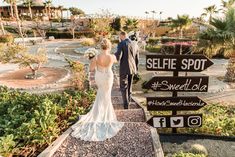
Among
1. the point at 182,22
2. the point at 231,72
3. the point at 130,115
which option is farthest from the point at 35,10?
the point at 130,115

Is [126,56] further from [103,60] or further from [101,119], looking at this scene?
[101,119]

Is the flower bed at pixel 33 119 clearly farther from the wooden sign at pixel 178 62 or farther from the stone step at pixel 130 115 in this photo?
the wooden sign at pixel 178 62

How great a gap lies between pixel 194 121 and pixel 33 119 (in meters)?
3.72

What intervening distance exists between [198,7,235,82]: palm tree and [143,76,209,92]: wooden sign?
8.18 meters

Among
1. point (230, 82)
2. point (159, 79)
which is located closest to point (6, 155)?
point (159, 79)

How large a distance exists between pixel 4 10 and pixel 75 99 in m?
68.7

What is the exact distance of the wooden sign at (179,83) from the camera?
22.4ft

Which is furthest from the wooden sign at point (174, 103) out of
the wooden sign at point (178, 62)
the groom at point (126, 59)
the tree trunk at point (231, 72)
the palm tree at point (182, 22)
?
the palm tree at point (182, 22)

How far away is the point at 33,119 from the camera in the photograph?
7.00 meters

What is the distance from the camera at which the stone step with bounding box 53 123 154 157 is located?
5.97 metres

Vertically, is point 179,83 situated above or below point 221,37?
below

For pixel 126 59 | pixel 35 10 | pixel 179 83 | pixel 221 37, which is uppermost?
pixel 35 10

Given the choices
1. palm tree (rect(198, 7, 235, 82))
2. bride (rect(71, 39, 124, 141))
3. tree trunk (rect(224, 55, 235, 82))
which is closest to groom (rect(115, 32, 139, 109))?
bride (rect(71, 39, 124, 141))

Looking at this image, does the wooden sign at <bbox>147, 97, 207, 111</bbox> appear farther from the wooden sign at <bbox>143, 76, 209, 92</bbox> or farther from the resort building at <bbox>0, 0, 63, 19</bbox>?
the resort building at <bbox>0, 0, 63, 19</bbox>
